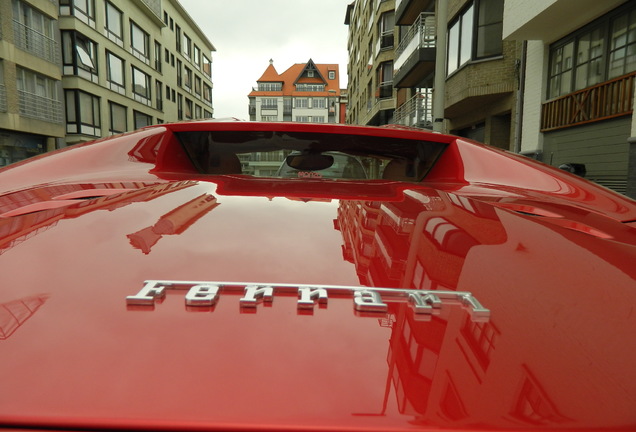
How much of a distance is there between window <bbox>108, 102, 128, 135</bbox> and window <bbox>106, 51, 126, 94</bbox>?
3.41 ft

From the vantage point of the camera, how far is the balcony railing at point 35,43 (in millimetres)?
18516

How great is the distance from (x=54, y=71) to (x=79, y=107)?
2.11m

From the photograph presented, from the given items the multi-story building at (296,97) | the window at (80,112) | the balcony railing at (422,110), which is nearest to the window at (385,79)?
the balcony railing at (422,110)

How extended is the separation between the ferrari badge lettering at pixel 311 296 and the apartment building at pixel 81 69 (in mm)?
21941

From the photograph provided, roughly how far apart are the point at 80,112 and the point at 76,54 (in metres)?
Result: 3.05

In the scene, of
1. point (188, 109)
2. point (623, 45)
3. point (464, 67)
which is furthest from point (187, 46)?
point (623, 45)

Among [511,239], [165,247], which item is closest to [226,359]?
[165,247]

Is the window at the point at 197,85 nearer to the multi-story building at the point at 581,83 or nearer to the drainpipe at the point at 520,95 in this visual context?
the drainpipe at the point at 520,95

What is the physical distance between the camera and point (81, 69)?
2253cm

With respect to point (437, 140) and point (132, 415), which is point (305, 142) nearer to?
point (437, 140)

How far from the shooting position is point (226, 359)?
0.47 m

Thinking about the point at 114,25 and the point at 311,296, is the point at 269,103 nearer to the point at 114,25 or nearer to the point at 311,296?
the point at 114,25

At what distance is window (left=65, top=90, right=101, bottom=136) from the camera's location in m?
22.4

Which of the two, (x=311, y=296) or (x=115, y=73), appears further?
(x=115, y=73)
